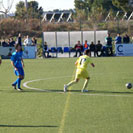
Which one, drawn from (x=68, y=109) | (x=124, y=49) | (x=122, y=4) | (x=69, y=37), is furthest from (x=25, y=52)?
(x=122, y=4)

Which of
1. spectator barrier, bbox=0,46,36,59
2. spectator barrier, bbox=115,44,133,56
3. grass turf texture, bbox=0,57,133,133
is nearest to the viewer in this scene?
grass turf texture, bbox=0,57,133,133

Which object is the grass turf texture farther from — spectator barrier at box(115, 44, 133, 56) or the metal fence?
the metal fence

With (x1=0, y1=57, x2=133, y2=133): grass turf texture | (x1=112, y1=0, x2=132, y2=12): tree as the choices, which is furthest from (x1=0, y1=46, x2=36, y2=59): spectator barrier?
(x1=112, y1=0, x2=132, y2=12): tree

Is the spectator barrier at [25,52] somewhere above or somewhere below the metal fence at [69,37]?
below

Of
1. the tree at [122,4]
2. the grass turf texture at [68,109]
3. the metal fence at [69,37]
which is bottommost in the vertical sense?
the grass turf texture at [68,109]

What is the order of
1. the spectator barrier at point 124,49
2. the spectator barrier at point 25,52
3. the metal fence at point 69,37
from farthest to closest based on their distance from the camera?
the metal fence at point 69,37
the spectator barrier at point 124,49
the spectator barrier at point 25,52

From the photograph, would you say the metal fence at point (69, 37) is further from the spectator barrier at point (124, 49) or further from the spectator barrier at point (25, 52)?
the spectator barrier at point (25, 52)

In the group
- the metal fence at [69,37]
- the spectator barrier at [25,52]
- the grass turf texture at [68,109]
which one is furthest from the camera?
the metal fence at [69,37]

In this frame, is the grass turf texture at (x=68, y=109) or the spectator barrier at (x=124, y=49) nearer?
the grass turf texture at (x=68, y=109)

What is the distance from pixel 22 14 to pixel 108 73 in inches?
Answer: 1691

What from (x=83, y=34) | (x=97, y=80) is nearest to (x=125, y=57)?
(x=83, y=34)

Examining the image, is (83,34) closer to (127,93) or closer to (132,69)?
(132,69)

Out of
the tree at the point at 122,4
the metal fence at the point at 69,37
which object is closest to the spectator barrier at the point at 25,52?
the metal fence at the point at 69,37

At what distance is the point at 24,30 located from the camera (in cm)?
5328
